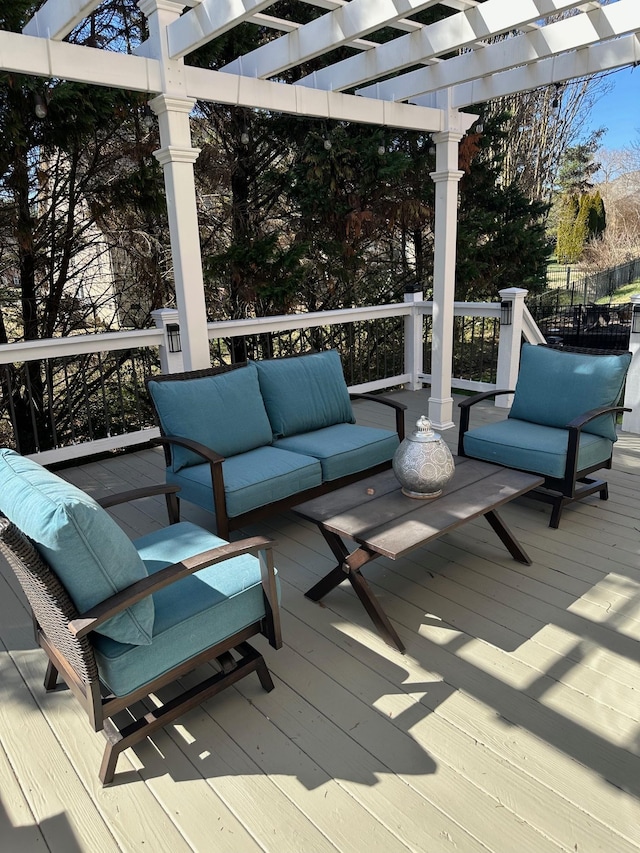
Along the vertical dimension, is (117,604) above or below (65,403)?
above

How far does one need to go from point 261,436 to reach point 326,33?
229cm

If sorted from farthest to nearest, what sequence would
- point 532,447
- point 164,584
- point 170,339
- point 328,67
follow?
point 170,339, point 328,67, point 532,447, point 164,584

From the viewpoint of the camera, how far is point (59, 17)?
2.82m

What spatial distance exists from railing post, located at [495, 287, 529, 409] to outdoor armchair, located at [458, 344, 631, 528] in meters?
1.60

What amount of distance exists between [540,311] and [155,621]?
10.3 metres

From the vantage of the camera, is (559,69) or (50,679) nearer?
(50,679)

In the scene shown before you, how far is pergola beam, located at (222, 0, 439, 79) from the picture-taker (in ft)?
9.35

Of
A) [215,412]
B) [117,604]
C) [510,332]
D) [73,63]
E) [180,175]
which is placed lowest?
[117,604]

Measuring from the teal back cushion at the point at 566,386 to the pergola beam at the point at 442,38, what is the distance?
186cm

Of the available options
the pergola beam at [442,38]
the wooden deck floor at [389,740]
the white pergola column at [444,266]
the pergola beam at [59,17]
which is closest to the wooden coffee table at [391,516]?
the wooden deck floor at [389,740]

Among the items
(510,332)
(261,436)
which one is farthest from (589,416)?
(510,332)

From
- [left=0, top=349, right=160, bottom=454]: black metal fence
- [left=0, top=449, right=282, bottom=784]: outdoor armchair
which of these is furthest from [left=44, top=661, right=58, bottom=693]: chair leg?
[left=0, top=349, right=160, bottom=454]: black metal fence

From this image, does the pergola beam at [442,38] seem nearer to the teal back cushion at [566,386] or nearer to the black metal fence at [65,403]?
the teal back cushion at [566,386]

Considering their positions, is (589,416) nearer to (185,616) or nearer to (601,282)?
(185,616)
